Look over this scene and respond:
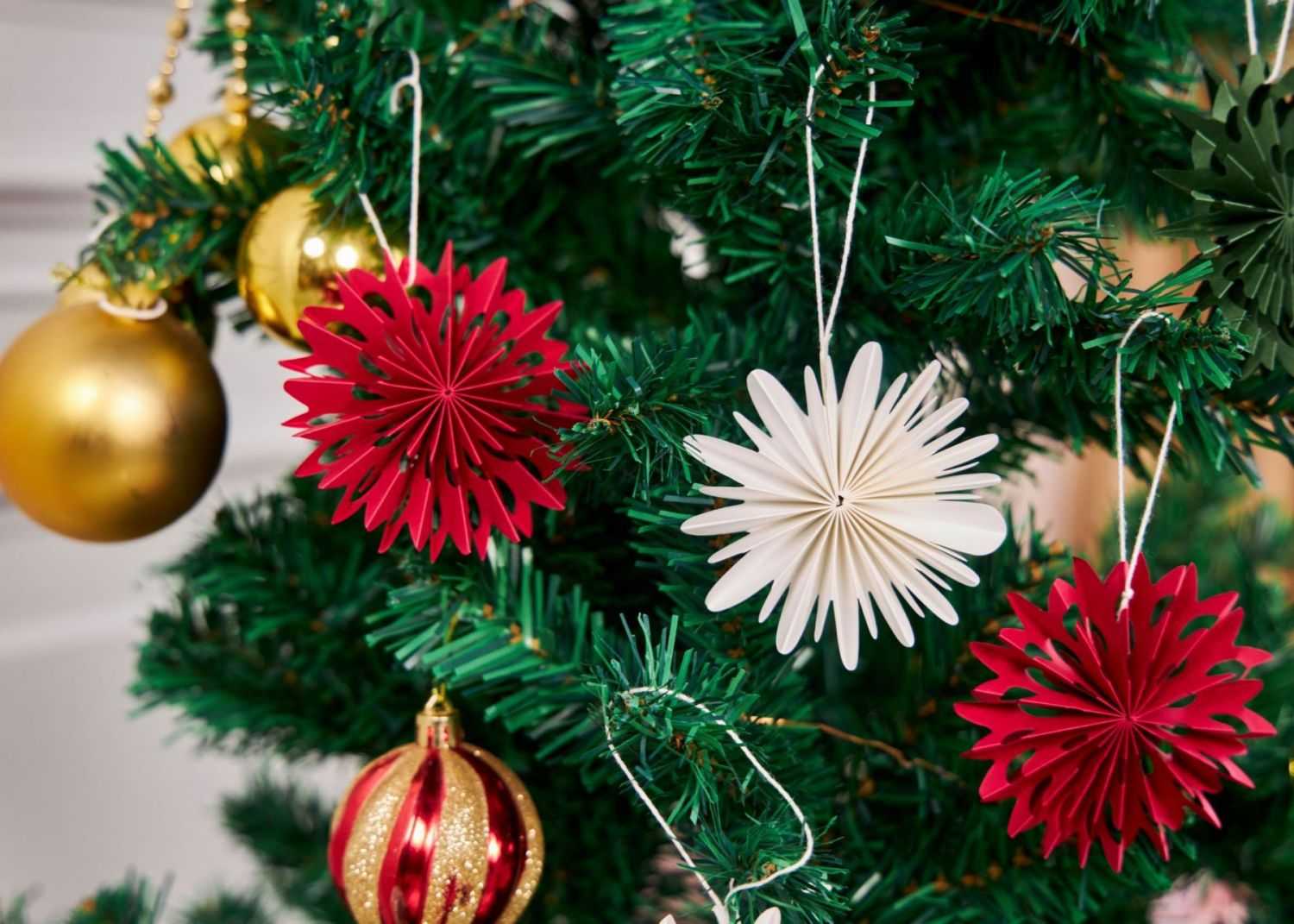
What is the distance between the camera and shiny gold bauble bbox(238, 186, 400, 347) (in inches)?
14.1

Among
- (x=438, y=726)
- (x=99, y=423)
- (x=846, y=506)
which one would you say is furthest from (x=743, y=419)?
(x=99, y=423)

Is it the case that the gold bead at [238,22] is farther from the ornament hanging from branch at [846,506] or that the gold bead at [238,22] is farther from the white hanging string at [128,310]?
the ornament hanging from branch at [846,506]

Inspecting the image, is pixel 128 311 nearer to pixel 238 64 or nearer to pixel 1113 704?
pixel 238 64

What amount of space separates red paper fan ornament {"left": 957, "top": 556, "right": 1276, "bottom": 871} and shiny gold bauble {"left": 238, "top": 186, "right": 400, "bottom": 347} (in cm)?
23

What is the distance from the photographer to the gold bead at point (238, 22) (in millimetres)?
422

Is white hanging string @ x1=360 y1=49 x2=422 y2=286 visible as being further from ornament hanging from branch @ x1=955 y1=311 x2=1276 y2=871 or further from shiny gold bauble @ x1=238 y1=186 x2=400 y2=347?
ornament hanging from branch @ x1=955 y1=311 x2=1276 y2=871

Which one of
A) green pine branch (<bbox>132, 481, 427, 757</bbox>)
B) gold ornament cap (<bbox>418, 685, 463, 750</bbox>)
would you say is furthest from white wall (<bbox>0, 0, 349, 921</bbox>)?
gold ornament cap (<bbox>418, 685, 463, 750</bbox>)

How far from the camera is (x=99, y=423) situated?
38cm

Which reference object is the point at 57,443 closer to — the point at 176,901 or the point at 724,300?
the point at 724,300

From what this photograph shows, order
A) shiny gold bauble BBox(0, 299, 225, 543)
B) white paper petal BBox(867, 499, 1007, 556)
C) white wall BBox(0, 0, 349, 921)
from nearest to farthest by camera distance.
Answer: white paper petal BBox(867, 499, 1007, 556) < shiny gold bauble BBox(0, 299, 225, 543) < white wall BBox(0, 0, 349, 921)

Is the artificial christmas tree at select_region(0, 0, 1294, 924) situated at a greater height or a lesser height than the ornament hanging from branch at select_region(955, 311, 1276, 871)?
greater

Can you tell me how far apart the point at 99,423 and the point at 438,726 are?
0.17 m

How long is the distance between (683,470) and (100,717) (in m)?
0.70

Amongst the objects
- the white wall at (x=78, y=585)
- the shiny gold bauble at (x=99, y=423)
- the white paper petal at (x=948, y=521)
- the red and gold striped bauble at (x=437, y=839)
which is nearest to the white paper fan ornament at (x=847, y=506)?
the white paper petal at (x=948, y=521)
